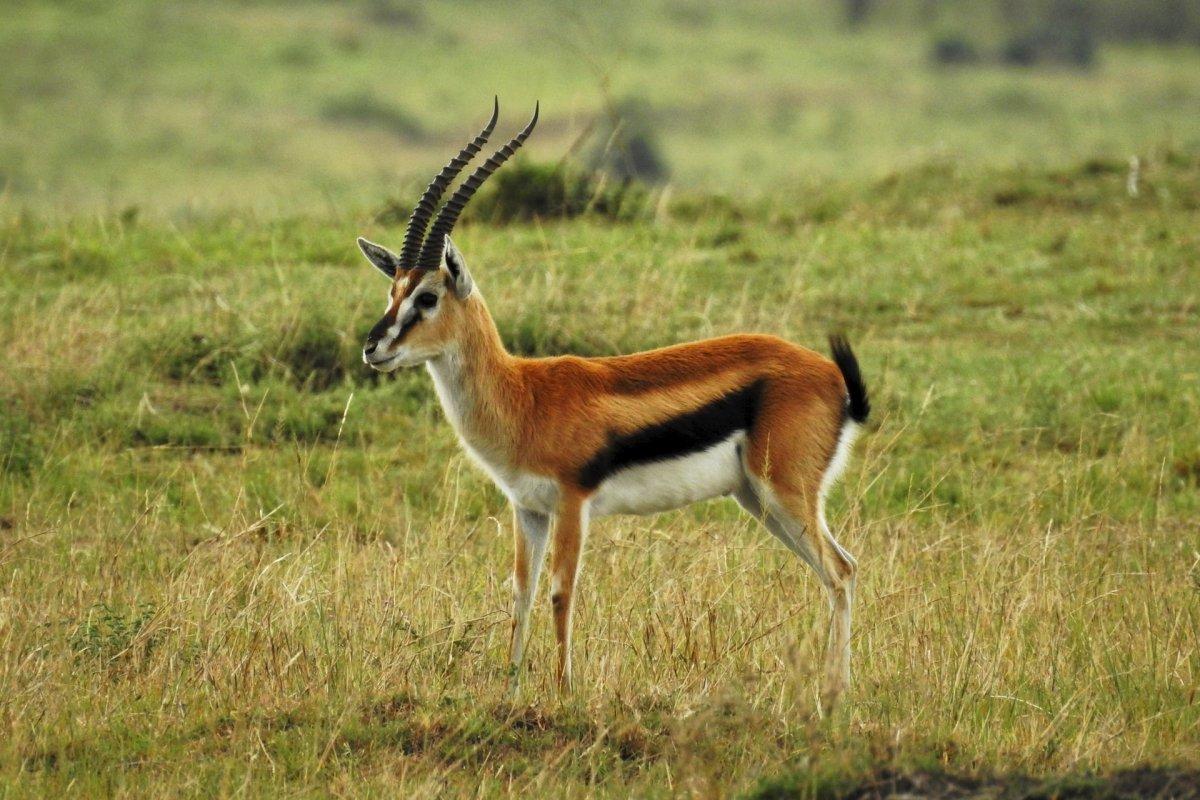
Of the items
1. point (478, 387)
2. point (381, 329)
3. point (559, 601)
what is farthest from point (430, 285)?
point (559, 601)

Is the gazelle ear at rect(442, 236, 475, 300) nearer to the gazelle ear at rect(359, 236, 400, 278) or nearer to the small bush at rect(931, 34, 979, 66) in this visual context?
the gazelle ear at rect(359, 236, 400, 278)

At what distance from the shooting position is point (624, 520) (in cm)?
786

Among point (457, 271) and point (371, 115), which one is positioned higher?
point (457, 271)

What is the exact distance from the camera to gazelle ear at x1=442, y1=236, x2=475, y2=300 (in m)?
6.17

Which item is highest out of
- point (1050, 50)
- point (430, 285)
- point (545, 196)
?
point (430, 285)

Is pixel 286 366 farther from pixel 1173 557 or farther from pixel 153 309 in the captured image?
pixel 1173 557

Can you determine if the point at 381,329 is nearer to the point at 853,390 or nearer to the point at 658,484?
the point at 658,484

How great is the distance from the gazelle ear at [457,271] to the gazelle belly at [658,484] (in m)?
0.89

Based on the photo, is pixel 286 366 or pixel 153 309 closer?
pixel 286 366

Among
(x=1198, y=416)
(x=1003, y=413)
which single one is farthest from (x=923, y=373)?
(x=1198, y=416)

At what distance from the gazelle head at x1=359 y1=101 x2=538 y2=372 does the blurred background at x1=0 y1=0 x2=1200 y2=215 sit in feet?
59.3

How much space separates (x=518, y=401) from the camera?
6199 mm

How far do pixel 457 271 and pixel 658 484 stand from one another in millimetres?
1094

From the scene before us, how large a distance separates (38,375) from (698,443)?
4690mm
